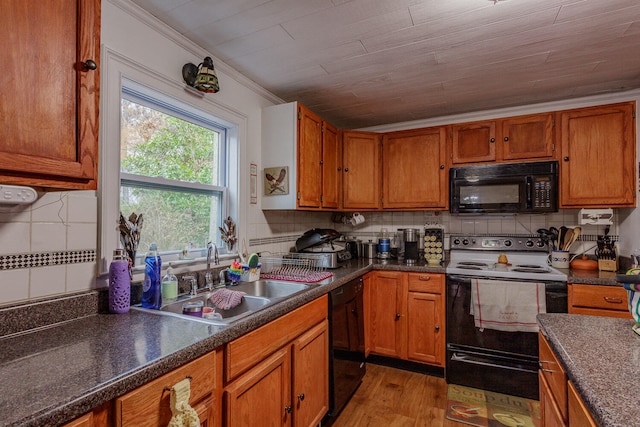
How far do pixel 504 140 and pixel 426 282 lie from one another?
1.38 metres

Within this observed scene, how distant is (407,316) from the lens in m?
2.63

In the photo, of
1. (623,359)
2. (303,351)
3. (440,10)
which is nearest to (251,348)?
(303,351)

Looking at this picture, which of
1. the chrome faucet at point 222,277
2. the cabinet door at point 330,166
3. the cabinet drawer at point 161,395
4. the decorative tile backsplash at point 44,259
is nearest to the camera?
the cabinet drawer at point 161,395

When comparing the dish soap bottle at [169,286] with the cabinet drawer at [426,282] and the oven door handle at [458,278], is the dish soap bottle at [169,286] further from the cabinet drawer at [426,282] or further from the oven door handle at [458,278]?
the oven door handle at [458,278]

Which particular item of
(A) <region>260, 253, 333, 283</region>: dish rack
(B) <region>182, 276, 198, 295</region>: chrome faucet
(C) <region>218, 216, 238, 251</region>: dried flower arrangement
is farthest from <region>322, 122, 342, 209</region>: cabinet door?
(B) <region>182, 276, 198, 295</region>: chrome faucet

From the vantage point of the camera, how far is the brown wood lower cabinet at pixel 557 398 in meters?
0.82

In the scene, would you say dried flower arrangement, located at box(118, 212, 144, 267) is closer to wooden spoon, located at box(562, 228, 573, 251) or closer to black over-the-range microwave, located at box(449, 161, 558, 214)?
black over-the-range microwave, located at box(449, 161, 558, 214)

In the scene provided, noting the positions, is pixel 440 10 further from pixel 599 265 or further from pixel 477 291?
pixel 599 265

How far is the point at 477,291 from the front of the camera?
2365 mm

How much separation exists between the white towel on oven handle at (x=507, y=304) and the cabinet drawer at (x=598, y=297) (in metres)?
0.18

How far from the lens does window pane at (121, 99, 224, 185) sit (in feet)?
5.41

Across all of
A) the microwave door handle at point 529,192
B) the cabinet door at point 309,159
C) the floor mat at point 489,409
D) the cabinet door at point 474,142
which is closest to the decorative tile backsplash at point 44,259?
the cabinet door at point 309,159

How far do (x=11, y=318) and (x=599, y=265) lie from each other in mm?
3406

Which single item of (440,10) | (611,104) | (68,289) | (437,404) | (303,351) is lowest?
(437,404)
